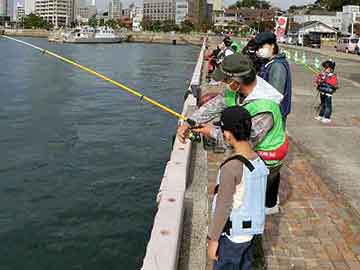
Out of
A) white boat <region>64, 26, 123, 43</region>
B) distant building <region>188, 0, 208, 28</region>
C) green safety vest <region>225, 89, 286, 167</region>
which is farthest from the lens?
distant building <region>188, 0, 208, 28</region>

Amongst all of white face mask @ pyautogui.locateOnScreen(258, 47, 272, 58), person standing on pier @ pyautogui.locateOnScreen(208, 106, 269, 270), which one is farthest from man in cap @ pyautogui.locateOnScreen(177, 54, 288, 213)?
white face mask @ pyautogui.locateOnScreen(258, 47, 272, 58)

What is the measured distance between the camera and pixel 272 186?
4.71m

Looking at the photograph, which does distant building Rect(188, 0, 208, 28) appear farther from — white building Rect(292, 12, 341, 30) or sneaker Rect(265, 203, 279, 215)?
sneaker Rect(265, 203, 279, 215)

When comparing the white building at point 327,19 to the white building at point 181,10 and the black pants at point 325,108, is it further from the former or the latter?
the black pants at point 325,108

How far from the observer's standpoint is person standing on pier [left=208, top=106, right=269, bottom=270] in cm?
304

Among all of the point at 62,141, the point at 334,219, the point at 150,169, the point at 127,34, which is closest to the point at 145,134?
the point at 62,141

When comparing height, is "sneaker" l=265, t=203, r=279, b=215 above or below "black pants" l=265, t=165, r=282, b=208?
below

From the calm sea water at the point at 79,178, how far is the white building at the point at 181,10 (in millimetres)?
155997

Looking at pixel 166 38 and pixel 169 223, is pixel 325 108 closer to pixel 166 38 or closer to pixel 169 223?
pixel 169 223

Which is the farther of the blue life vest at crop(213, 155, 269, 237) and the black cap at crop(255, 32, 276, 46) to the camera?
the black cap at crop(255, 32, 276, 46)

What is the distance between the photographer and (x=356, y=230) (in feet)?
16.2

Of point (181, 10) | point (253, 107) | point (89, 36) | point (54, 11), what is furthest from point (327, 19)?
point (54, 11)

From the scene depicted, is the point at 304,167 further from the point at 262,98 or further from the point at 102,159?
the point at 102,159

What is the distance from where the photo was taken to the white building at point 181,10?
171000 mm
